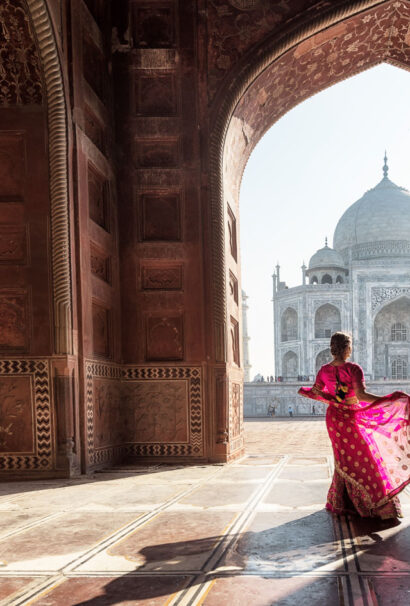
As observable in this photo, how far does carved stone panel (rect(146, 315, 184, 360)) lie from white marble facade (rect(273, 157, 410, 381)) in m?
24.1

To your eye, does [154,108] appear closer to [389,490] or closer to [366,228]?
[389,490]

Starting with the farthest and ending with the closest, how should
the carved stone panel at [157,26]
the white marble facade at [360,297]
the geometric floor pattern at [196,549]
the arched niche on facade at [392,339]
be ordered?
1. the arched niche on facade at [392,339]
2. the white marble facade at [360,297]
3. the carved stone panel at [157,26]
4. the geometric floor pattern at [196,549]

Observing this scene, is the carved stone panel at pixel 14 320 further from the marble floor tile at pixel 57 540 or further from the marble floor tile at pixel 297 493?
the marble floor tile at pixel 297 493

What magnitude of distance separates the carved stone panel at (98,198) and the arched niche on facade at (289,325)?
28956 millimetres

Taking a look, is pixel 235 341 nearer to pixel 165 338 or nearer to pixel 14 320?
pixel 165 338

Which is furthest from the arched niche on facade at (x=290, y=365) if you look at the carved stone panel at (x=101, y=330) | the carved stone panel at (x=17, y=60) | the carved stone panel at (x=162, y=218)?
the carved stone panel at (x=17, y=60)

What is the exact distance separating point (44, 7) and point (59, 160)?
4.12 ft

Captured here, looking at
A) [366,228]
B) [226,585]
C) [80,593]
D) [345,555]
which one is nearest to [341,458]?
[345,555]

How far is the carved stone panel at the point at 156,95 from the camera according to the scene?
22.9ft

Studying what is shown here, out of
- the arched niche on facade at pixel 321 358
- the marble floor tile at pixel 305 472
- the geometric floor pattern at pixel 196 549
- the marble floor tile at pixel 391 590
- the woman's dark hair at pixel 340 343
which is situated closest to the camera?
the marble floor tile at pixel 391 590

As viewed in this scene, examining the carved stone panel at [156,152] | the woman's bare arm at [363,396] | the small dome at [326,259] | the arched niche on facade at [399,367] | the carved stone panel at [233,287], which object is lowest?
the arched niche on facade at [399,367]

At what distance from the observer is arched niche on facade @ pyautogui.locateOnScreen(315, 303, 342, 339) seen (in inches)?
1350

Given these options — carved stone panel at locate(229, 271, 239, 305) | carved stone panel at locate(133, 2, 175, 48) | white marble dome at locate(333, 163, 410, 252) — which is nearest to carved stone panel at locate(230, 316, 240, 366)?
carved stone panel at locate(229, 271, 239, 305)

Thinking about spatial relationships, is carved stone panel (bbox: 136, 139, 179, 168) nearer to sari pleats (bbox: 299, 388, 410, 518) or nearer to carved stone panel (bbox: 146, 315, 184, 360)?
carved stone panel (bbox: 146, 315, 184, 360)
